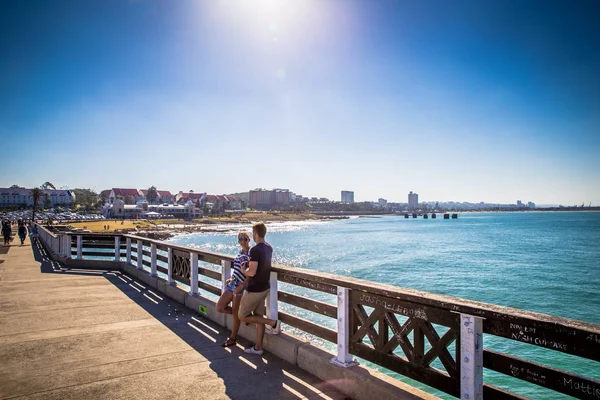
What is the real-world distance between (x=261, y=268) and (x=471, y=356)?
2.95 metres

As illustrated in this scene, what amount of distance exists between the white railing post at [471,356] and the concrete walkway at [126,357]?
1.59m

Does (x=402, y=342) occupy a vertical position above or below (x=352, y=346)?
above

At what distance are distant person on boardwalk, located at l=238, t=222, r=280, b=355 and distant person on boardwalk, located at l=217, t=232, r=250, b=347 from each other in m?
0.23

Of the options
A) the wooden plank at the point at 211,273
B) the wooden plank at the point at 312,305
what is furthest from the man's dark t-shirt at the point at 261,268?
the wooden plank at the point at 211,273

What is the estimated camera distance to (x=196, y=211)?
16900cm

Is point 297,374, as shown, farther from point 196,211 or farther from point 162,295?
point 196,211

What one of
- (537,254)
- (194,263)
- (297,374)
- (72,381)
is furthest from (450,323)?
(537,254)

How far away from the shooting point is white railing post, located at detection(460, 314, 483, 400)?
3.20 metres

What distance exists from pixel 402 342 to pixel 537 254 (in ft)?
163

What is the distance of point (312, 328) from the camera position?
518 centimetres

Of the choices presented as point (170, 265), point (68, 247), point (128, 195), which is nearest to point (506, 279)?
point (170, 265)

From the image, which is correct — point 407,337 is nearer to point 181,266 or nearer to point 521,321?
point 521,321

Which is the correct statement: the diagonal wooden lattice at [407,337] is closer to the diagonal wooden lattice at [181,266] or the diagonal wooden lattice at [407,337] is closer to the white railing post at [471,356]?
the white railing post at [471,356]

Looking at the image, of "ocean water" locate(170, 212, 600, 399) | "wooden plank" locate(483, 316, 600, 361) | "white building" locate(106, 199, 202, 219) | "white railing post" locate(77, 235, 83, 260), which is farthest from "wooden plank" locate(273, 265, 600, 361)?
"white building" locate(106, 199, 202, 219)
